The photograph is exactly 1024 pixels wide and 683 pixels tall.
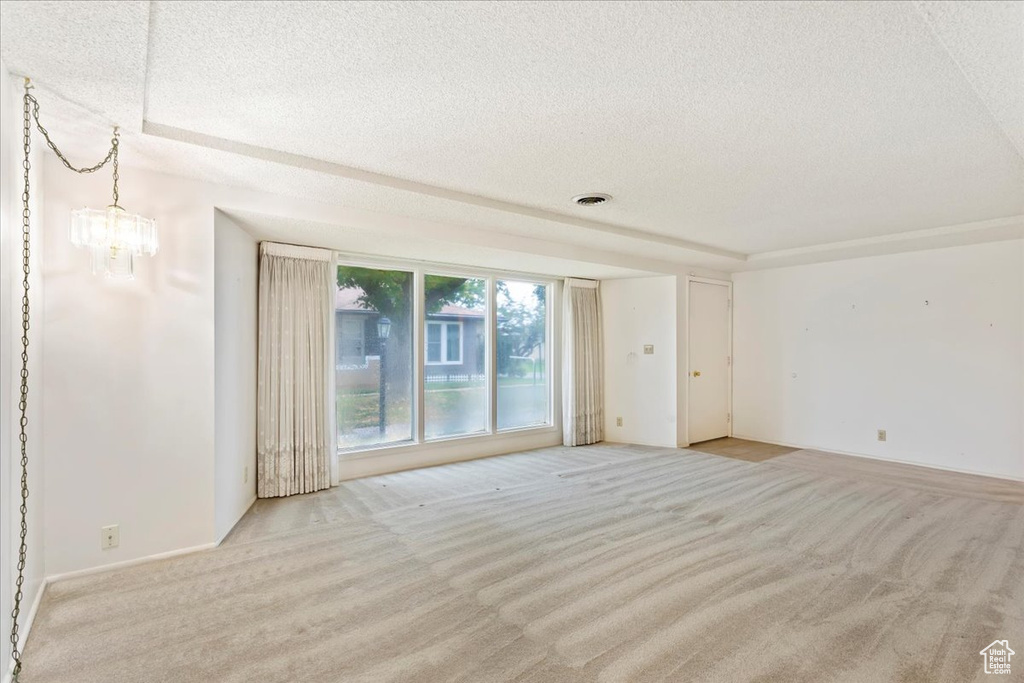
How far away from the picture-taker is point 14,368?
209cm

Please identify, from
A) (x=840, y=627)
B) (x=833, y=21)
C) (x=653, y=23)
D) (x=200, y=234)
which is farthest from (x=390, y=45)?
(x=840, y=627)

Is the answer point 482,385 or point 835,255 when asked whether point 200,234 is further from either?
point 835,255

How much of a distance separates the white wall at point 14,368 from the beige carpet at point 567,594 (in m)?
0.26

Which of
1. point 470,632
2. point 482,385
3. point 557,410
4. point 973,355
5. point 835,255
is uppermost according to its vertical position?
point 835,255

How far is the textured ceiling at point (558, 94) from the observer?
1.60 m

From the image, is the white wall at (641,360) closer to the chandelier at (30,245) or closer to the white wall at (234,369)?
the white wall at (234,369)

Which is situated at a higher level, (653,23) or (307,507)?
(653,23)

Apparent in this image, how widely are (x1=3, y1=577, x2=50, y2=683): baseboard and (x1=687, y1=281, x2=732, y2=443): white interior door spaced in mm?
5982

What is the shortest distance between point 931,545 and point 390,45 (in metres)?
4.17

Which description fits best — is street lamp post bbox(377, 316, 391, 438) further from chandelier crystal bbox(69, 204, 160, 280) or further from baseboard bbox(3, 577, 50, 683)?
baseboard bbox(3, 577, 50, 683)

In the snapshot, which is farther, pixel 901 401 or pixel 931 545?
pixel 901 401

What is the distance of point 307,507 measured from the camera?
150 inches

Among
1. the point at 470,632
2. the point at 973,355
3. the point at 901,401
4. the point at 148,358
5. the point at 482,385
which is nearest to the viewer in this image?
the point at 470,632

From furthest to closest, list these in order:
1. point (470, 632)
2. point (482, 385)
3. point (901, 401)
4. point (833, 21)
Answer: point (482, 385) < point (901, 401) < point (470, 632) < point (833, 21)
